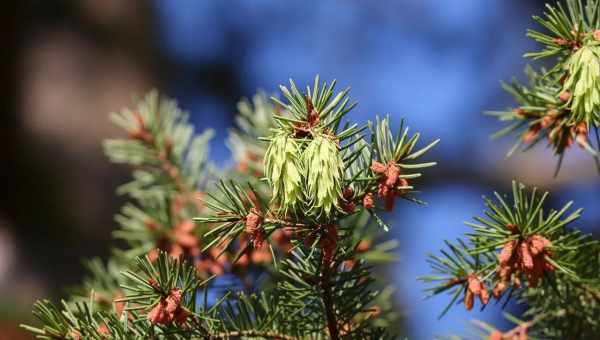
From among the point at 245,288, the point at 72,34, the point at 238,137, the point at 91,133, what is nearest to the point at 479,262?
the point at 245,288

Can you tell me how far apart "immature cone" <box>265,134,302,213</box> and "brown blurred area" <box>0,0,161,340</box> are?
4.37 ft

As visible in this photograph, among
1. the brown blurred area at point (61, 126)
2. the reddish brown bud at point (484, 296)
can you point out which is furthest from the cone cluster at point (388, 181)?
the brown blurred area at point (61, 126)

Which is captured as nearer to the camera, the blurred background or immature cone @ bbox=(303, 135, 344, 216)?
immature cone @ bbox=(303, 135, 344, 216)

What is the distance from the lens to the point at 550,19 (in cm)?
51

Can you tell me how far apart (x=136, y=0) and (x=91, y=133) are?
54 cm

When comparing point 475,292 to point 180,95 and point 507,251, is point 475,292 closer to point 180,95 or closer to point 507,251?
point 507,251

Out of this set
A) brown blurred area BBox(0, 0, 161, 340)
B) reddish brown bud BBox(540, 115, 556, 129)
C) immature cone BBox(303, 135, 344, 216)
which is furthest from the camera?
brown blurred area BBox(0, 0, 161, 340)

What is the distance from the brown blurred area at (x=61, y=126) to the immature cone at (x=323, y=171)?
134cm

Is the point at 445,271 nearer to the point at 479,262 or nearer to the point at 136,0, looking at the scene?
the point at 479,262

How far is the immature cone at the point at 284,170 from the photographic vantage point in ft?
1.53

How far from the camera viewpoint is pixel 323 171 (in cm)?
46

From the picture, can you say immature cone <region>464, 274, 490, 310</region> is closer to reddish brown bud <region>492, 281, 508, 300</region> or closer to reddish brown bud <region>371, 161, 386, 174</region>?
reddish brown bud <region>492, 281, 508, 300</region>

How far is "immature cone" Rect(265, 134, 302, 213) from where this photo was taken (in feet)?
1.53

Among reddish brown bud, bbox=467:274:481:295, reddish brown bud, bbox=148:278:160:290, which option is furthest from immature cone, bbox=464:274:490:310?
Result: reddish brown bud, bbox=148:278:160:290
